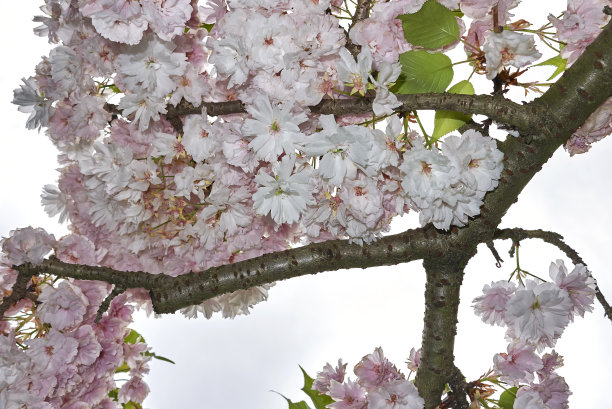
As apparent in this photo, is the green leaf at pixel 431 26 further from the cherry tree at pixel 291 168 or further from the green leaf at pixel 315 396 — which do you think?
the green leaf at pixel 315 396

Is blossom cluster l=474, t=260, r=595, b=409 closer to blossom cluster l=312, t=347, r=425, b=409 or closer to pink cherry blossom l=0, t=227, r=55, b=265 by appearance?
blossom cluster l=312, t=347, r=425, b=409

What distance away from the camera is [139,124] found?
1210mm

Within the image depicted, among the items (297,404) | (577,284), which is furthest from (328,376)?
(577,284)

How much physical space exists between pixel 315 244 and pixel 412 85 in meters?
0.38

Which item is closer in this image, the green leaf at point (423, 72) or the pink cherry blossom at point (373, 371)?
the green leaf at point (423, 72)

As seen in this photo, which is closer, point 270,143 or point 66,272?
point 270,143

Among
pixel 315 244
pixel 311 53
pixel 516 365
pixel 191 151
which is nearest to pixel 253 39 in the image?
pixel 311 53

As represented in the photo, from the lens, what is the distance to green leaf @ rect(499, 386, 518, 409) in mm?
1261

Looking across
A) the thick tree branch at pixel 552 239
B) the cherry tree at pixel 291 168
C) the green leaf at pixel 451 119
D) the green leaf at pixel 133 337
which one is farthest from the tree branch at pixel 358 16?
the green leaf at pixel 133 337

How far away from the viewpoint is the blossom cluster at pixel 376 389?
1232 millimetres

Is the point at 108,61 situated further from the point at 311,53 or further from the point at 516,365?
the point at 516,365

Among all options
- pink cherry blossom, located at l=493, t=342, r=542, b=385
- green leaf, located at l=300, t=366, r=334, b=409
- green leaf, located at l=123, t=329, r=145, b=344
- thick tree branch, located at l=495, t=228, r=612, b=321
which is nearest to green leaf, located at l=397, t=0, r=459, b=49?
thick tree branch, located at l=495, t=228, r=612, b=321

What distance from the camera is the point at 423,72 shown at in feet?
3.47

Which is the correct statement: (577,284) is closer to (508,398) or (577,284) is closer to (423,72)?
(508,398)
